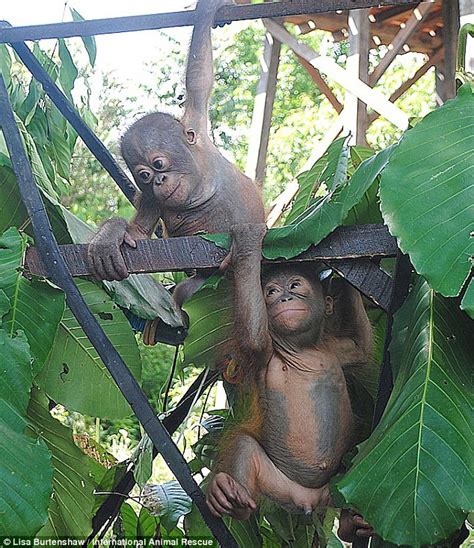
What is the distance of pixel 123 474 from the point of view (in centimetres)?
201

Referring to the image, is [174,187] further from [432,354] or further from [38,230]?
[432,354]

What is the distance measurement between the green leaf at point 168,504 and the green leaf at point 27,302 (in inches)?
22.3

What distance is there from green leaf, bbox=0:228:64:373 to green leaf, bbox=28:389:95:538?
0.85 ft

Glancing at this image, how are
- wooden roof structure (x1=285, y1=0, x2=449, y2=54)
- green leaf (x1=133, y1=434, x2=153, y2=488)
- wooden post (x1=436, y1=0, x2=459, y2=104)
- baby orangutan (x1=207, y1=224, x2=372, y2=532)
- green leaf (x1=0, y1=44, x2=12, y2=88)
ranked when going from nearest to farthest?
baby orangutan (x1=207, y1=224, x2=372, y2=532)
green leaf (x1=133, y1=434, x2=153, y2=488)
green leaf (x1=0, y1=44, x2=12, y2=88)
wooden post (x1=436, y1=0, x2=459, y2=104)
wooden roof structure (x1=285, y1=0, x2=449, y2=54)

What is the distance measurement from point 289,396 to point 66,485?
457mm

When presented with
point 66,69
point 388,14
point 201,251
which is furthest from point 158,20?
point 388,14

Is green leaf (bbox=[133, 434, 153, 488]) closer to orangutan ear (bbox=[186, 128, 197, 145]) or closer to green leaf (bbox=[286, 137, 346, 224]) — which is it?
green leaf (bbox=[286, 137, 346, 224])

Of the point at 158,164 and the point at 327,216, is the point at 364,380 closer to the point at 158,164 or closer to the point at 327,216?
the point at 327,216

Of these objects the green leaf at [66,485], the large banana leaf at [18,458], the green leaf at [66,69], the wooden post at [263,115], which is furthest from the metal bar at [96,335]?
the wooden post at [263,115]

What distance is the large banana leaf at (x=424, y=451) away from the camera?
1.09 metres

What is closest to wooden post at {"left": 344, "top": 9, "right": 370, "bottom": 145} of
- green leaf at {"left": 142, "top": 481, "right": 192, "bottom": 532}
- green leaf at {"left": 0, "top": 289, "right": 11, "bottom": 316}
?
green leaf at {"left": 142, "top": 481, "right": 192, "bottom": 532}

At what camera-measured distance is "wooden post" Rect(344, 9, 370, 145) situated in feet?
13.9

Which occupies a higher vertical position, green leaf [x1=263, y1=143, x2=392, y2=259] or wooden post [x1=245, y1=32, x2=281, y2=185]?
wooden post [x1=245, y1=32, x2=281, y2=185]

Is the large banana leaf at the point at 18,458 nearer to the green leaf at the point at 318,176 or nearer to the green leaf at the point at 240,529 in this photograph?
the green leaf at the point at 240,529
